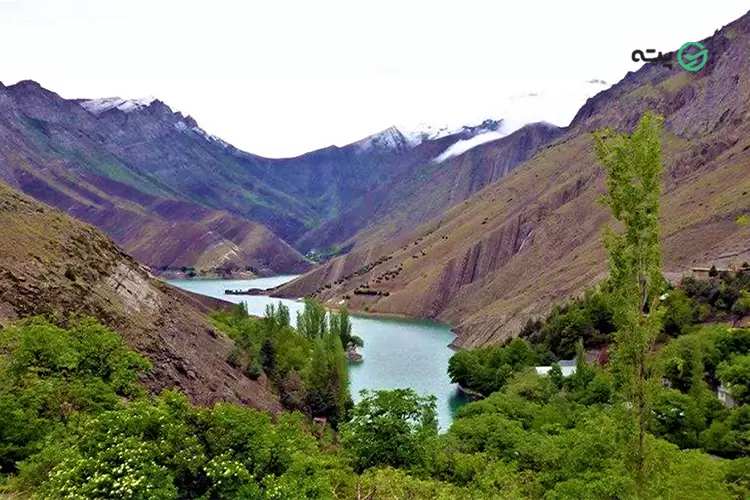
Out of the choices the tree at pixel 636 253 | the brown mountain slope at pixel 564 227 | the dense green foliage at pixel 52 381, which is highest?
the brown mountain slope at pixel 564 227

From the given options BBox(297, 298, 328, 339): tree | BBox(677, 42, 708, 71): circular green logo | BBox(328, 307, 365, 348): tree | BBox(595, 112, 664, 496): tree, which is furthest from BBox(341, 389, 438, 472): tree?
BBox(677, 42, 708, 71): circular green logo

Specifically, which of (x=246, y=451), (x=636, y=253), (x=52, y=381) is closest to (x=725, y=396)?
(x=636, y=253)

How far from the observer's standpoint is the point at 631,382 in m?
13.9

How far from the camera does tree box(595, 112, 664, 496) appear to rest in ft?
43.7

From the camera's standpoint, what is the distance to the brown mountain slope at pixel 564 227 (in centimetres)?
9394

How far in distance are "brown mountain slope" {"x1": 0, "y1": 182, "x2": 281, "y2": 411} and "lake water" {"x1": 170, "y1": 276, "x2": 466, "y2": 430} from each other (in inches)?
884

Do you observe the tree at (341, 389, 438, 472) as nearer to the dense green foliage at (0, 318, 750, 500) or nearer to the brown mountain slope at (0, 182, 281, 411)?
the dense green foliage at (0, 318, 750, 500)

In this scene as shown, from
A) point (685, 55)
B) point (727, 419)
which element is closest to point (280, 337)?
point (727, 419)

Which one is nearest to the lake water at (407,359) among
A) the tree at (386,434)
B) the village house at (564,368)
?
the village house at (564,368)

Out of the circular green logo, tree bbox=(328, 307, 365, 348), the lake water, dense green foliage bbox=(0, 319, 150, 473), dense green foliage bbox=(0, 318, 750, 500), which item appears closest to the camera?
dense green foliage bbox=(0, 318, 750, 500)

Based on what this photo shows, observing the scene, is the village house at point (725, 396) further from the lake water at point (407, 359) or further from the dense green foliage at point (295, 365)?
the dense green foliage at point (295, 365)

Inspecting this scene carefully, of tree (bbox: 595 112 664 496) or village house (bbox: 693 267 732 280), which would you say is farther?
village house (bbox: 693 267 732 280)

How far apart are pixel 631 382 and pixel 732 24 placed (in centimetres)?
18292

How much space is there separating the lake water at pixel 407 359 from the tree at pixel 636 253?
40812 millimetres
